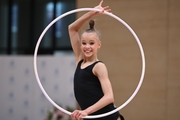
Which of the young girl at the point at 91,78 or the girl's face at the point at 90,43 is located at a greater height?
the girl's face at the point at 90,43

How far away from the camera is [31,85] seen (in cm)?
620

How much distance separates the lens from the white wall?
6.00 m

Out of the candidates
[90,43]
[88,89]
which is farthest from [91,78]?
[90,43]

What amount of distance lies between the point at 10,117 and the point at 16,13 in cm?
181

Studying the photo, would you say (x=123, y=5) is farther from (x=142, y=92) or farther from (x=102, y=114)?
(x=102, y=114)

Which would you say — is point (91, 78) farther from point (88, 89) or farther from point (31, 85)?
point (31, 85)

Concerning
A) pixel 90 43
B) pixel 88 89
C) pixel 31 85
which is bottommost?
pixel 31 85

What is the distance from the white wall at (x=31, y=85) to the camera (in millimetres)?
6000

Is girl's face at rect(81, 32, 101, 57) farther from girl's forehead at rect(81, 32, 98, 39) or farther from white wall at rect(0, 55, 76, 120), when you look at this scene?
white wall at rect(0, 55, 76, 120)

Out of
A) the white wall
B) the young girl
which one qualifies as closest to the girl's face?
the young girl

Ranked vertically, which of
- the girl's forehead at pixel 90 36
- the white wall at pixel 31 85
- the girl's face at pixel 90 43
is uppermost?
the girl's forehead at pixel 90 36

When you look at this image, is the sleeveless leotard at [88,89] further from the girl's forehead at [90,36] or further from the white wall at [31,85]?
the white wall at [31,85]

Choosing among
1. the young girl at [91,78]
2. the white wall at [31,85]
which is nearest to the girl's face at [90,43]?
the young girl at [91,78]

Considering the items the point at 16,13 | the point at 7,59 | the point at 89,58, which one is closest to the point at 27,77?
the point at 7,59
